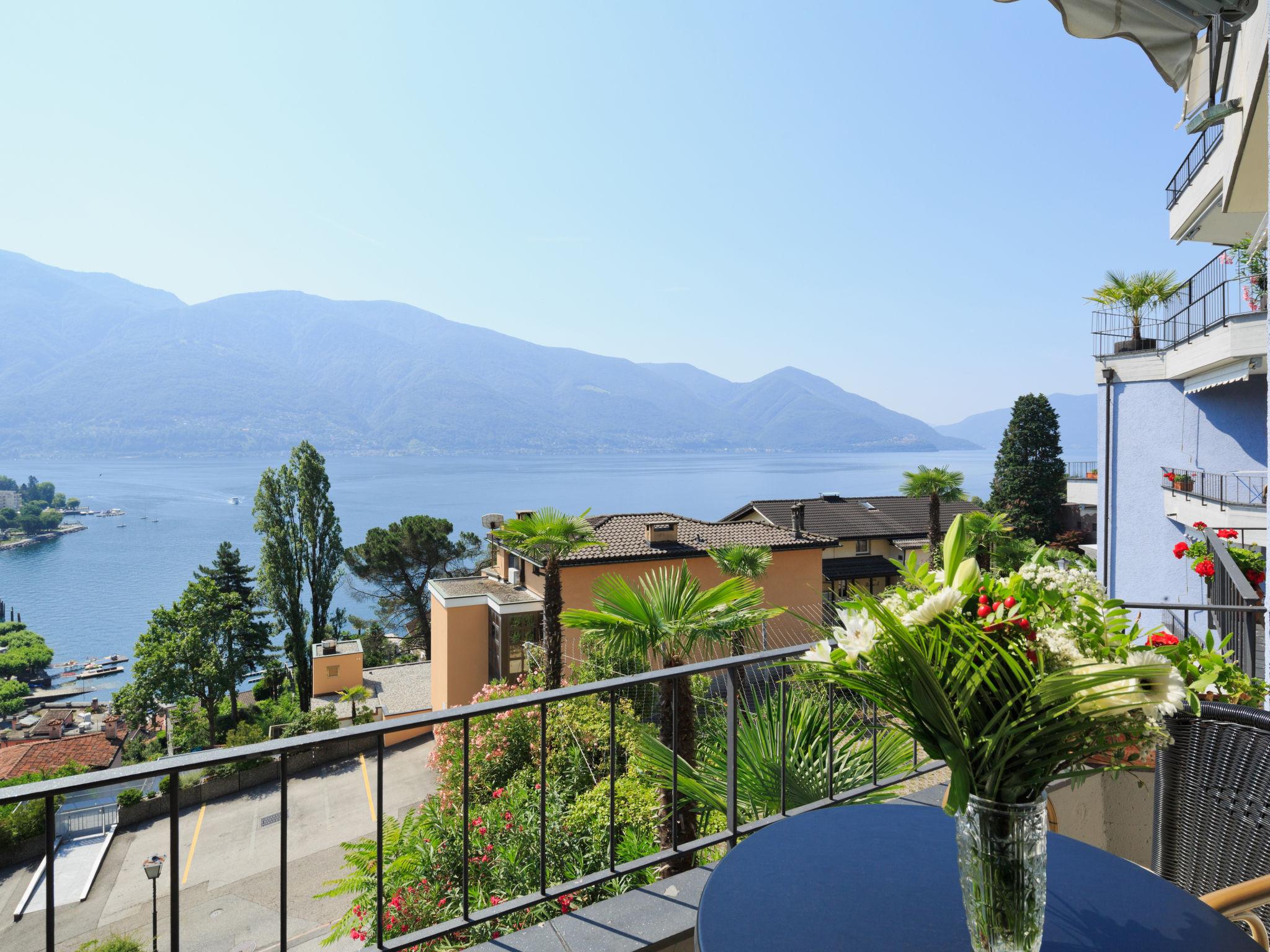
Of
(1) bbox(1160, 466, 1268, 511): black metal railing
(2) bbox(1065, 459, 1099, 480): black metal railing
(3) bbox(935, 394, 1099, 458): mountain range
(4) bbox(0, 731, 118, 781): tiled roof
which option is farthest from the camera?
(3) bbox(935, 394, 1099, 458): mountain range

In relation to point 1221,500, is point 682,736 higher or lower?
lower

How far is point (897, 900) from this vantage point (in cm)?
105

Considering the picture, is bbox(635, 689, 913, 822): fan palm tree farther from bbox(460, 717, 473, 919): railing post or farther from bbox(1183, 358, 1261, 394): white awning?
bbox(1183, 358, 1261, 394): white awning

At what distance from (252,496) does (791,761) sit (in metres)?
91.6

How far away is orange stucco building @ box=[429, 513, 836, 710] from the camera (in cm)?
1564

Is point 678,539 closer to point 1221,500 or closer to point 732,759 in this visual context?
point 1221,500

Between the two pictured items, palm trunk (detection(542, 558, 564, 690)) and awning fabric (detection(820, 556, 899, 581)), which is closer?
palm trunk (detection(542, 558, 564, 690))

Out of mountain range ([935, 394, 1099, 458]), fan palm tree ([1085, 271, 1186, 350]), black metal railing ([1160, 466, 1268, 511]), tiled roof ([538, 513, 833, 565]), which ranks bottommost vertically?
tiled roof ([538, 513, 833, 565])

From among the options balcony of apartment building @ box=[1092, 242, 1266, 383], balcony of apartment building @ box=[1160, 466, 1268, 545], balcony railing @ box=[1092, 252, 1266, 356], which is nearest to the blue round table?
balcony of apartment building @ box=[1092, 242, 1266, 383]

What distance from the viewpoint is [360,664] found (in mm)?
23062

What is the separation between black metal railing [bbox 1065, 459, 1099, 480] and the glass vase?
19.3 m

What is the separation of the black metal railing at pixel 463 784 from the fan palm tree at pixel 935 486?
1825 cm

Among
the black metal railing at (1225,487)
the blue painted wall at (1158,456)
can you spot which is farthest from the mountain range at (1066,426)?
the black metal railing at (1225,487)

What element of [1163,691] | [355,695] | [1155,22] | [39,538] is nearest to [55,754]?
[355,695]
